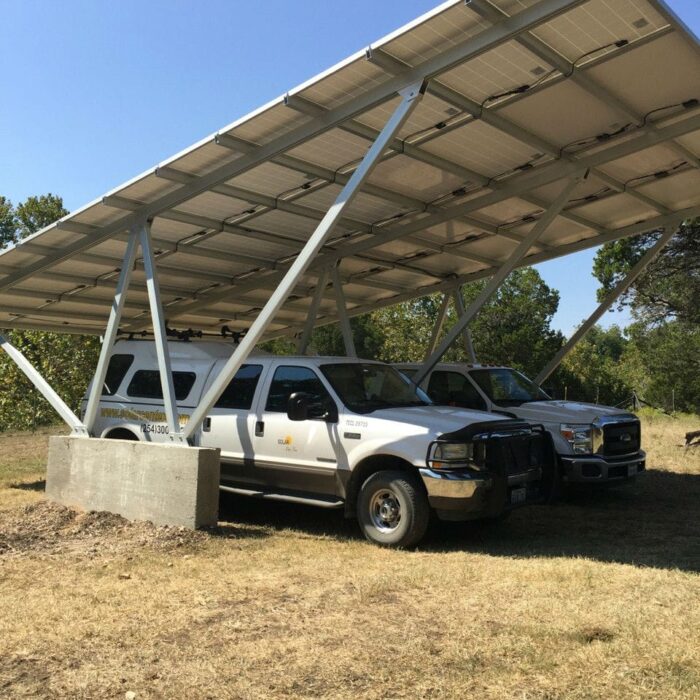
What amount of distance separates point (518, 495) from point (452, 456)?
40.4 inches

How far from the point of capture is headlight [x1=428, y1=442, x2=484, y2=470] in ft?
23.9

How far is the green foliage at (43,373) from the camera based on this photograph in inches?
769

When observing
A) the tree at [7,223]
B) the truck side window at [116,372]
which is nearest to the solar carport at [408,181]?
the truck side window at [116,372]

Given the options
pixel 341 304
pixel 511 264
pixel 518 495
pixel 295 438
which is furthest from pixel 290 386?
pixel 511 264

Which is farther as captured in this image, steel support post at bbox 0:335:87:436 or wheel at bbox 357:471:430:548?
steel support post at bbox 0:335:87:436

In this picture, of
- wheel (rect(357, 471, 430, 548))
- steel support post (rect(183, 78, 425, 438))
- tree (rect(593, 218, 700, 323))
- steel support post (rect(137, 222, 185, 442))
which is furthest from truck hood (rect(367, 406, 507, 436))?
tree (rect(593, 218, 700, 323))

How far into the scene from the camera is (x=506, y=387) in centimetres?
1124

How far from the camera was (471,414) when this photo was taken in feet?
26.7

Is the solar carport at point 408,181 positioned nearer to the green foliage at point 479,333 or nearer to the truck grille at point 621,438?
the truck grille at point 621,438

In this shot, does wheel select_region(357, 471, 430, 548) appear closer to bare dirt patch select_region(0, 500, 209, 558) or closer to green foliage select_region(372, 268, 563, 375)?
bare dirt patch select_region(0, 500, 209, 558)

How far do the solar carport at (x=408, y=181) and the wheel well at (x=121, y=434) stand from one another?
465 mm

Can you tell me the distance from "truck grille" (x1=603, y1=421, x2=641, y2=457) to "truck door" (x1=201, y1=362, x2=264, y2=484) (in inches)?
183

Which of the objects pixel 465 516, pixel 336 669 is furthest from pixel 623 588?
pixel 336 669

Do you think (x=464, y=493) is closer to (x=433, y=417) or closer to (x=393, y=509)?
(x=393, y=509)
